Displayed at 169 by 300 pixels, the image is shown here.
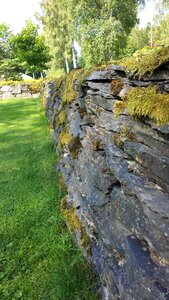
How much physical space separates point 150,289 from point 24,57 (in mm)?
31279

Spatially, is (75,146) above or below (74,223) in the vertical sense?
above

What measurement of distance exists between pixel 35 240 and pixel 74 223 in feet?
2.09

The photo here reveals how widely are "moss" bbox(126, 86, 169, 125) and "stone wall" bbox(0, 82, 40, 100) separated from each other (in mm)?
22734

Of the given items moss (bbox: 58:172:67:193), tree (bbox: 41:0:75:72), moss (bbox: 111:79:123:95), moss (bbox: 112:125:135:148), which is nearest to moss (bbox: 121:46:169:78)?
moss (bbox: 111:79:123:95)

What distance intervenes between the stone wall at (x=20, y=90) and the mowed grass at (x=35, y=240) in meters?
18.1

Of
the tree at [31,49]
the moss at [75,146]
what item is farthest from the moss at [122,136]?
the tree at [31,49]

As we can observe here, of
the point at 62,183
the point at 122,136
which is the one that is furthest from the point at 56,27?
the point at 122,136

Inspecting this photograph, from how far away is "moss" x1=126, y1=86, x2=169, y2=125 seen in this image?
6.52 feet

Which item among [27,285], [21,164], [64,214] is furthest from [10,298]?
[21,164]

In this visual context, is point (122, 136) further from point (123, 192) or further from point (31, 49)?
point (31, 49)

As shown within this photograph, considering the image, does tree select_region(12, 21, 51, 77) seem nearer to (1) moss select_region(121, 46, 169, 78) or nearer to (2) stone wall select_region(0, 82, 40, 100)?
(2) stone wall select_region(0, 82, 40, 100)

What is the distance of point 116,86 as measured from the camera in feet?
9.21

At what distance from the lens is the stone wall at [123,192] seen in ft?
6.27

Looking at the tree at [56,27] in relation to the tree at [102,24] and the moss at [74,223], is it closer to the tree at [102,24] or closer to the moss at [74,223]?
the tree at [102,24]
